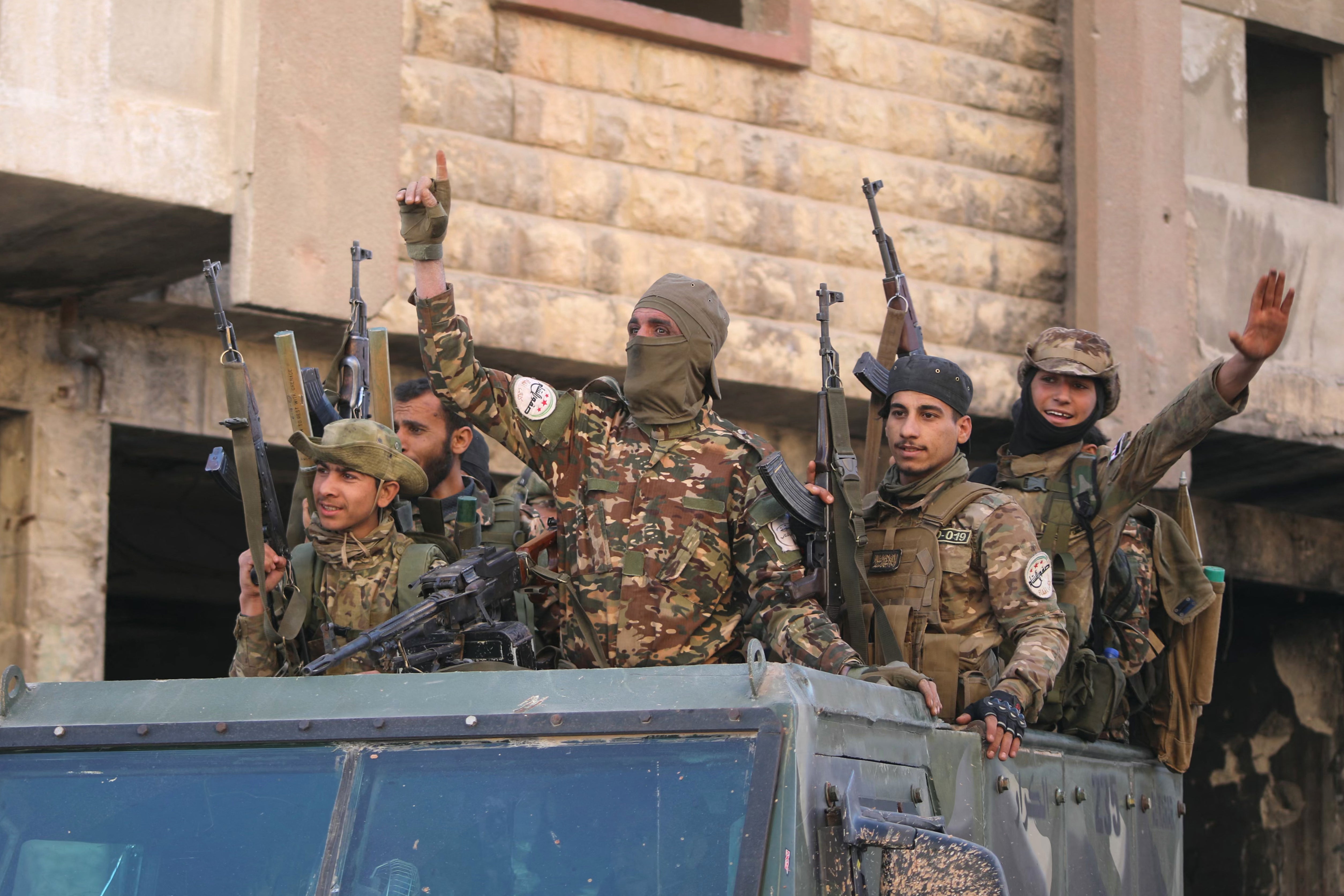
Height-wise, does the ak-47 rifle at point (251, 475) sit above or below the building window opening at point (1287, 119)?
below

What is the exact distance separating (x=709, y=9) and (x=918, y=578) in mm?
7327

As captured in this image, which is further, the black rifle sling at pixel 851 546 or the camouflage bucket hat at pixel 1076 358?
the camouflage bucket hat at pixel 1076 358

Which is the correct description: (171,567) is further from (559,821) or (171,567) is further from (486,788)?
(559,821)

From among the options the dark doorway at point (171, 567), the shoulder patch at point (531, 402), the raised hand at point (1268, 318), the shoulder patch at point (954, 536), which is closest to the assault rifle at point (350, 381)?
the shoulder patch at point (531, 402)

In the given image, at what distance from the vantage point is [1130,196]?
9.17 metres

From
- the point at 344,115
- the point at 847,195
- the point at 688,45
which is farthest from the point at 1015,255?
Answer: the point at 344,115

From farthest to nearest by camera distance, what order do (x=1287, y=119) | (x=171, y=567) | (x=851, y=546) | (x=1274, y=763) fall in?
(x=1274, y=763), (x=171, y=567), (x=1287, y=119), (x=851, y=546)

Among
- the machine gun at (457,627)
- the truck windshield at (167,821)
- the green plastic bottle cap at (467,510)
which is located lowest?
the truck windshield at (167,821)

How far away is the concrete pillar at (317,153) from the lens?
277 inches

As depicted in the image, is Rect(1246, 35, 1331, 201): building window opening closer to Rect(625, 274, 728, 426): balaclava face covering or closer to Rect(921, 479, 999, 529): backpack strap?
Rect(921, 479, 999, 529): backpack strap

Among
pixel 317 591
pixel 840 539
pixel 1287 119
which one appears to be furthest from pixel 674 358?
pixel 1287 119

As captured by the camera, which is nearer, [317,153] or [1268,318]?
[1268,318]

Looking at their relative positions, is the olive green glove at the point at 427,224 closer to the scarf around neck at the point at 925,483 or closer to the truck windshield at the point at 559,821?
the scarf around neck at the point at 925,483

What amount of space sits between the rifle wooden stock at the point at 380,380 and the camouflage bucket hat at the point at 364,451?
81cm
